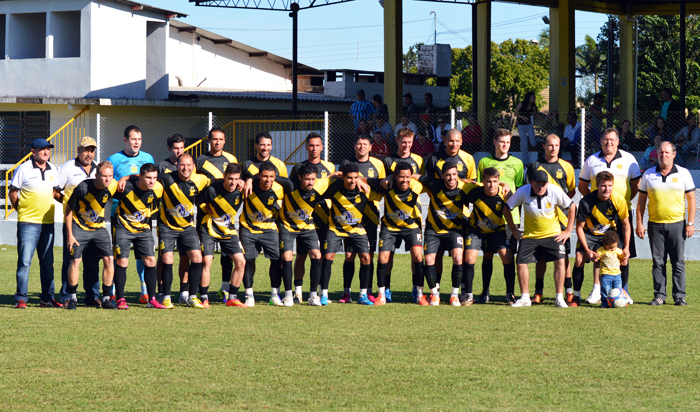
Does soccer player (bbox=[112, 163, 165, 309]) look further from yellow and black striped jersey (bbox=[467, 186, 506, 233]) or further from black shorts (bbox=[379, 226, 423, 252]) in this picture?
yellow and black striped jersey (bbox=[467, 186, 506, 233])

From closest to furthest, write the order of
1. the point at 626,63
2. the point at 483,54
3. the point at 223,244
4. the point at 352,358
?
1. the point at 352,358
2. the point at 223,244
3. the point at 483,54
4. the point at 626,63

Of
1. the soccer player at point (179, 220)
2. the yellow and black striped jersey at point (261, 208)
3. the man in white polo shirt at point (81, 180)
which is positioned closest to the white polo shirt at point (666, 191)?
the yellow and black striped jersey at point (261, 208)

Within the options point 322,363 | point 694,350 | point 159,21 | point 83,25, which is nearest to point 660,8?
point 159,21

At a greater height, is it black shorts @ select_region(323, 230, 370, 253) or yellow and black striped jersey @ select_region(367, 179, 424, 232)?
yellow and black striped jersey @ select_region(367, 179, 424, 232)

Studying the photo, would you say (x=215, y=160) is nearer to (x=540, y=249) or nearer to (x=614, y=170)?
(x=540, y=249)

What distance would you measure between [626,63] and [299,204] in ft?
63.9

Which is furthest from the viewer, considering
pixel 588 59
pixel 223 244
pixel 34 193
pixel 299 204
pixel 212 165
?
pixel 588 59

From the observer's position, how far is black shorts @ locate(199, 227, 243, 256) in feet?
28.5

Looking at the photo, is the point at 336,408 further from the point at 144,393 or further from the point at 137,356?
the point at 137,356

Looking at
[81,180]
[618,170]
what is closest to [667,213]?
[618,170]

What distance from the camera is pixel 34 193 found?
8.66 metres

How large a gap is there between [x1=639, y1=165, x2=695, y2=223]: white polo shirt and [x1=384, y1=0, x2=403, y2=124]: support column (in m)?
11.0

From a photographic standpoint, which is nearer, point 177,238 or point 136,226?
point 136,226

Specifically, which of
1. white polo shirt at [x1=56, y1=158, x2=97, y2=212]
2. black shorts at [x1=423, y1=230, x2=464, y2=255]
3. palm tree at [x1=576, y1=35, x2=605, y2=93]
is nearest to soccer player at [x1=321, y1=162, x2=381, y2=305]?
black shorts at [x1=423, y1=230, x2=464, y2=255]
